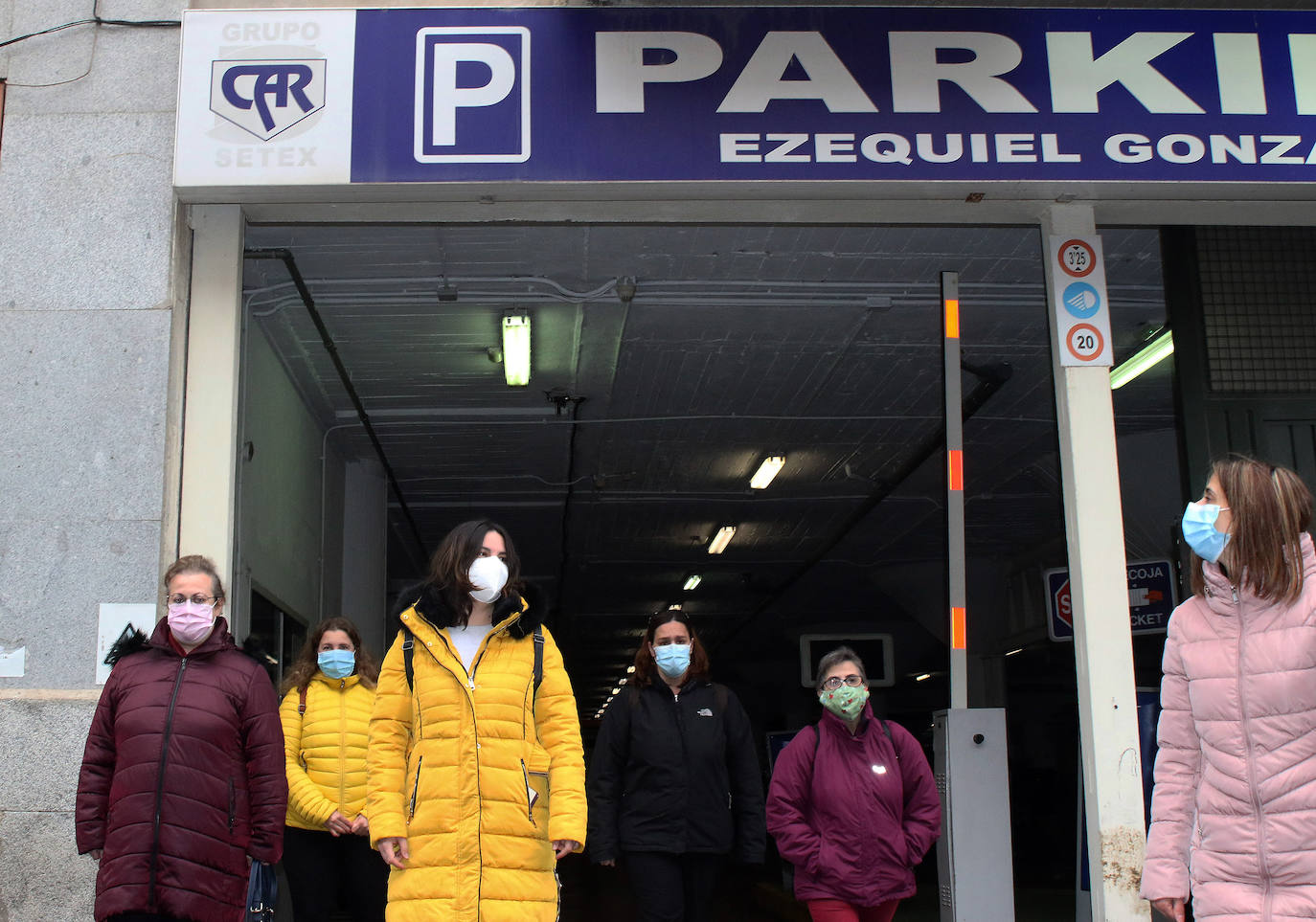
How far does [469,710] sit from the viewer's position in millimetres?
4102

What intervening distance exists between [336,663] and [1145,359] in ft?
18.3

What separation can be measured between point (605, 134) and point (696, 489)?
7.79 meters

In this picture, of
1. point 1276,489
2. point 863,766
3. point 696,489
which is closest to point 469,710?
point 863,766

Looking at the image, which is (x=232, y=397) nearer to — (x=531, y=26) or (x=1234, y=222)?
(x=531, y=26)

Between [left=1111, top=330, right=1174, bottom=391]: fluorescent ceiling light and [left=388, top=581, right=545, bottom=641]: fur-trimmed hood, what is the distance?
529cm

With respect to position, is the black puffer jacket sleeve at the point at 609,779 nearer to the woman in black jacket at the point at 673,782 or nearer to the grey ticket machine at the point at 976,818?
the woman in black jacket at the point at 673,782

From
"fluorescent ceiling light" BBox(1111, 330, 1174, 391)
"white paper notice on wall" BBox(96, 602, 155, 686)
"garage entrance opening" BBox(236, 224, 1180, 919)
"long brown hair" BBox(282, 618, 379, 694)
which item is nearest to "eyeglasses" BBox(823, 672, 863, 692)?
"garage entrance opening" BBox(236, 224, 1180, 919)

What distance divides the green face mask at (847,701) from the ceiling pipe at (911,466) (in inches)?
78.5

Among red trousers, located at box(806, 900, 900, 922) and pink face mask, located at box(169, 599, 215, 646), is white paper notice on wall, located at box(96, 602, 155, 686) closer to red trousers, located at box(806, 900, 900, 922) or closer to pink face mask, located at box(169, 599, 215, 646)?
pink face mask, located at box(169, 599, 215, 646)

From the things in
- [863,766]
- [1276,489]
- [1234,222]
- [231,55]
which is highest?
[231,55]

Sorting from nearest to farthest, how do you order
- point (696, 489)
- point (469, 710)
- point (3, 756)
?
point (469, 710), point (3, 756), point (696, 489)

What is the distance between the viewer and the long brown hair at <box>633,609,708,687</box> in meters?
5.46

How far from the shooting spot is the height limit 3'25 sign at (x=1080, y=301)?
18.5 ft

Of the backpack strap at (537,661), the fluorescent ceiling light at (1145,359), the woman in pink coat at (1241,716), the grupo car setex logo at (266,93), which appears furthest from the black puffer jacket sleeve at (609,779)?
the fluorescent ceiling light at (1145,359)
